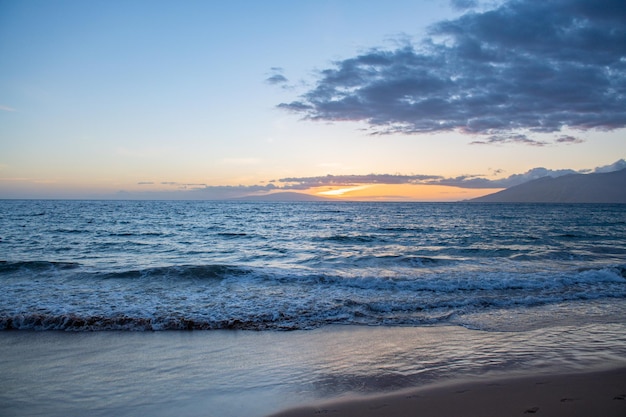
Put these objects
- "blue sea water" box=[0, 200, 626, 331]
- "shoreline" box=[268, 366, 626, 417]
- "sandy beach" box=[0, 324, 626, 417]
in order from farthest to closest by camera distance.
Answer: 1. "blue sea water" box=[0, 200, 626, 331]
2. "sandy beach" box=[0, 324, 626, 417]
3. "shoreline" box=[268, 366, 626, 417]

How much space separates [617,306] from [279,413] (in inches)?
444

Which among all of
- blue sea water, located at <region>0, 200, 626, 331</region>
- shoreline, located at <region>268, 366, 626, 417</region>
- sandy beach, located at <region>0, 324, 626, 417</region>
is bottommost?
blue sea water, located at <region>0, 200, 626, 331</region>

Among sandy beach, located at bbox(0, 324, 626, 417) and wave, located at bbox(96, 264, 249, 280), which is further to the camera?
wave, located at bbox(96, 264, 249, 280)

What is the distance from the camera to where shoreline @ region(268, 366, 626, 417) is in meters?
4.77

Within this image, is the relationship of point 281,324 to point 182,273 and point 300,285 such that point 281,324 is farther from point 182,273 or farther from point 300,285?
point 182,273

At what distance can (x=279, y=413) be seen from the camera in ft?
16.0

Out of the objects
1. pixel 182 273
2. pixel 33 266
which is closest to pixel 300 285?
pixel 182 273

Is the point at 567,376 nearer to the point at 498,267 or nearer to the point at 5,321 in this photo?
the point at 5,321

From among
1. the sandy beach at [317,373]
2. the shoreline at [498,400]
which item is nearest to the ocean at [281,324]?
the sandy beach at [317,373]

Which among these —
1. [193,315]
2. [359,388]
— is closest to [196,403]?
[359,388]

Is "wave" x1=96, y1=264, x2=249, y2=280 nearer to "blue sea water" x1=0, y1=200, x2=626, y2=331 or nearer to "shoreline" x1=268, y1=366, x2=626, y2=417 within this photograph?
"blue sea water" x1=0, y1=200, x2=626, y2=331

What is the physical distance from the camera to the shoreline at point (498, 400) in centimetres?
477

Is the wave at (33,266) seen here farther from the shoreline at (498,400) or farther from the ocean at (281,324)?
the shoreline at (498,400)

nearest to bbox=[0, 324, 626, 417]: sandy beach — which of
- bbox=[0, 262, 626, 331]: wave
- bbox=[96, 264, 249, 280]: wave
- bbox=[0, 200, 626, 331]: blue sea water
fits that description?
bbox=[0, 262, 626, 331]: wave
